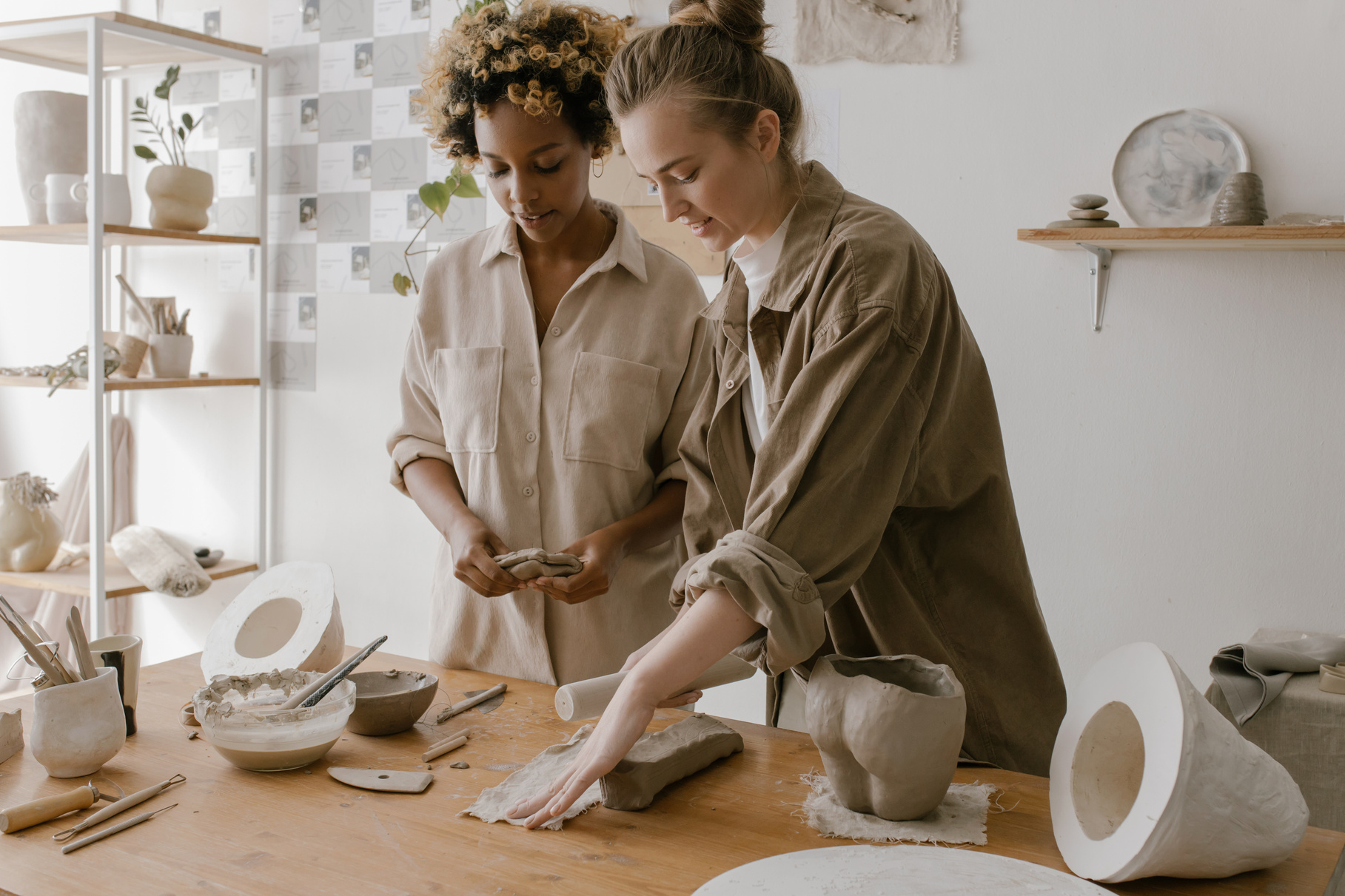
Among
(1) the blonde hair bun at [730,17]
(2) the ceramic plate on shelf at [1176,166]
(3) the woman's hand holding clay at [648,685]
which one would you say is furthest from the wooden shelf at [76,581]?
(2) the ceramic plate on shelf at [1176,166]

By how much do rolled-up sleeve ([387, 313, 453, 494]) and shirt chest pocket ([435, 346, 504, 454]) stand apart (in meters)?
0.05

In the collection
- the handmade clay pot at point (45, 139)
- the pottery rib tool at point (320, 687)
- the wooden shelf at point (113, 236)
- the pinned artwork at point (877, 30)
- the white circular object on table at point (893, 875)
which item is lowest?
the white circular object on table at point (893, 875)

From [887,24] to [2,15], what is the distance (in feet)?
10.2

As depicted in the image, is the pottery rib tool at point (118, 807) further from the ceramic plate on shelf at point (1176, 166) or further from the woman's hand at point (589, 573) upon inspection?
the ceramic plate on shelf at point (1176, 166)

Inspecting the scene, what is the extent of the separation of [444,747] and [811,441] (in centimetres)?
56

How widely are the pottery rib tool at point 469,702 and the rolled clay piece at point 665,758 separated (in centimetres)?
29

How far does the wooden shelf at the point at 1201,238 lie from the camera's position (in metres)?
1.91

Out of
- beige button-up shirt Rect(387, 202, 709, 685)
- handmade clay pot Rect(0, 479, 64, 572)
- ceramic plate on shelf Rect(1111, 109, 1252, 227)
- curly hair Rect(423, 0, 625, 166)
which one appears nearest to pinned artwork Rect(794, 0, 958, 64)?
ceramic plate on shelf Rect(1111, 109, 1252, 227)

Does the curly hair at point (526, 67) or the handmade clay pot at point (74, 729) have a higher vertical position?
the curly hair at point (526, 67)

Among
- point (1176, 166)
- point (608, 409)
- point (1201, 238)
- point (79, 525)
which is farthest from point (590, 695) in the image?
point (79, 525)

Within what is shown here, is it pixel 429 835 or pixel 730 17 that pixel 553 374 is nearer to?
pixel 730 17

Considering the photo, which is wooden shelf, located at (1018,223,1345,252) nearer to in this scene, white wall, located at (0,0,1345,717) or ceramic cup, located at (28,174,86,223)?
white wall, located at (0,0,1345,717)

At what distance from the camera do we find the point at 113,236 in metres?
2.97

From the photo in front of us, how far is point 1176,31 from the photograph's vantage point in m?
2.19
